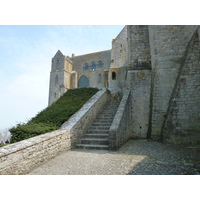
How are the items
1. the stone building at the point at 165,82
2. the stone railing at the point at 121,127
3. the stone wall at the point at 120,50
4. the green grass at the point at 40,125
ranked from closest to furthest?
the green grass at the point at 40,125 → the stone railing at the point at 121,127 → the stone building at the point at 165,82 → the stone wall at the point at 120,50

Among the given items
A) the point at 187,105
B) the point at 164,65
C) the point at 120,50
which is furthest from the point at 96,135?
the point at 120,50

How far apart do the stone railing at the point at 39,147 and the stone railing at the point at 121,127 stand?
1.52 m

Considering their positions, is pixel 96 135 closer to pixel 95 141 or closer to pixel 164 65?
pixel 95 141

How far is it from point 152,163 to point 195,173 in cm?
100

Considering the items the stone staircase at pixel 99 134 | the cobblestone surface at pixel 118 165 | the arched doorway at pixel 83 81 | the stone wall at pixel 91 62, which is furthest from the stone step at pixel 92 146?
the arched doorway at pixel 83 81

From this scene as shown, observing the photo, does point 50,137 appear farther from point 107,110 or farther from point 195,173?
point 107,110

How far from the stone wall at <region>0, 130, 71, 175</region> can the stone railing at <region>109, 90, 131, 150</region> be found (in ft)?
6.22

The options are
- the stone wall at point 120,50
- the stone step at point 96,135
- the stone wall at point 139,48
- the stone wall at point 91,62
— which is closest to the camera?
the stone step at point 96,135

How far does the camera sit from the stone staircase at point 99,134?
5.53 meters

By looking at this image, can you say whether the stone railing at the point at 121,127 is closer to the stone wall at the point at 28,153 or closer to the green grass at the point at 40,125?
the stone wall at the point at 28,153

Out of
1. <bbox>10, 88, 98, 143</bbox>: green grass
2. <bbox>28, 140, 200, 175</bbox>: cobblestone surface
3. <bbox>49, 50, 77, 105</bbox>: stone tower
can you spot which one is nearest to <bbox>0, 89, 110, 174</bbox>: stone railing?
<bbox>28, 140, 200, 175</bbox>: cobblestone surface

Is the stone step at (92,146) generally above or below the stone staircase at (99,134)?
below

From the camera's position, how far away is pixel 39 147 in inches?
151

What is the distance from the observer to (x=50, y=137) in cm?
429
